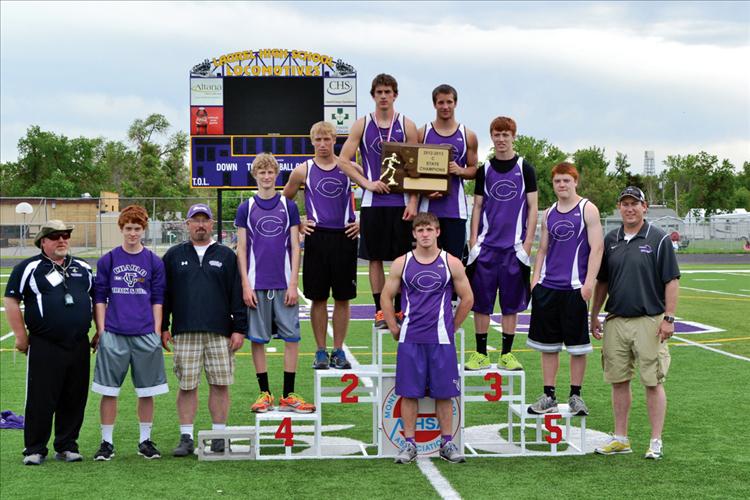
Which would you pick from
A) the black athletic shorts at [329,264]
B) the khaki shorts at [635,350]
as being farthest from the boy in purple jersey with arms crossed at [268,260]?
the khaki shorts at [635,350]

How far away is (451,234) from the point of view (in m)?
7.70

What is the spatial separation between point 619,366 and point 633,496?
1.32 metres

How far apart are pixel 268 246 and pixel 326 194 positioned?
660 mm

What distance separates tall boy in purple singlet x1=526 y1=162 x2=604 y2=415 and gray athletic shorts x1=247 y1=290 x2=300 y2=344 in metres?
1.93

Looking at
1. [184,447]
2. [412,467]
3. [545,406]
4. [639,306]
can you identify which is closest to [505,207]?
[639,306]

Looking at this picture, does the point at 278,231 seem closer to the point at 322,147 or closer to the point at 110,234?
the point at 322,147

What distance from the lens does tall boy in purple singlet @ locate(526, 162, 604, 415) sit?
734cm

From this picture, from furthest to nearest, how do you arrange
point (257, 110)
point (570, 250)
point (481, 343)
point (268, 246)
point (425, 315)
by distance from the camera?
point (257, 110) → point (481, 343) → point (268, 246) → point (570, 250) → point (425, 315)

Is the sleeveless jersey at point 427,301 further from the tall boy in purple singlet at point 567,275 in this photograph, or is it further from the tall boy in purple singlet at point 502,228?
the tall boy in purple singlet at point 567,275

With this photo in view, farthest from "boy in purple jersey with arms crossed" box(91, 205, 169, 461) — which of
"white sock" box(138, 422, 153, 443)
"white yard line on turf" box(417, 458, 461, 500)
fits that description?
"white yard line on turf" box(417, 458, 461, 500)

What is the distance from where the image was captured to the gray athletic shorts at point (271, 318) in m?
7.45

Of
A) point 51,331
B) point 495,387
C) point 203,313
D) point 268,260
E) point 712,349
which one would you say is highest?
point 268,260

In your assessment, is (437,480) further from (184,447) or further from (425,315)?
→ (184,447)

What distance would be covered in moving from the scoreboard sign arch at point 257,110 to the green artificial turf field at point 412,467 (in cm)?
1583
